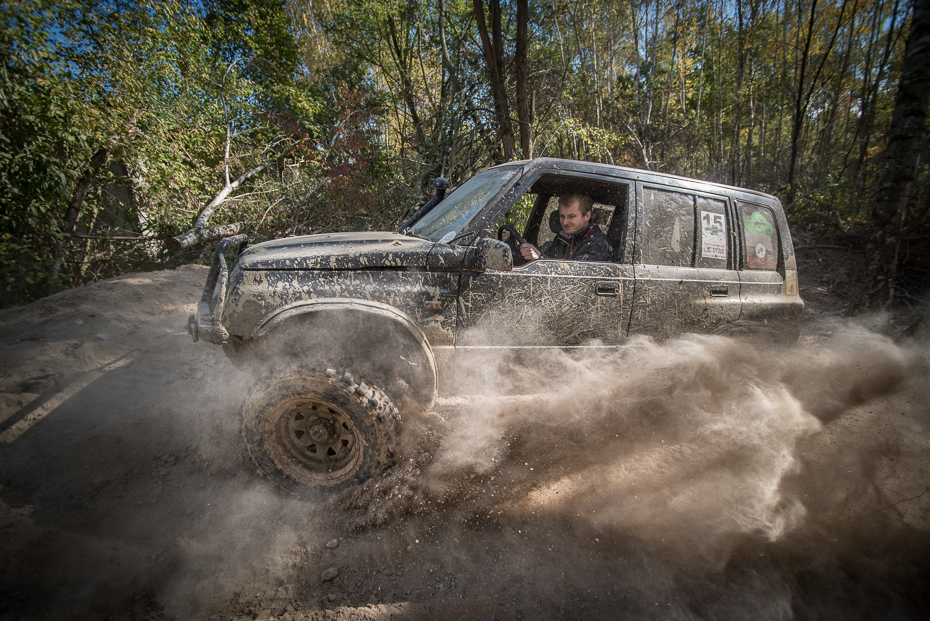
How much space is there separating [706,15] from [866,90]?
211 inches

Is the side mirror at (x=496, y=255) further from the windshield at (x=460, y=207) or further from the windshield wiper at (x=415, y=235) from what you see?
the windshield wiper at (x=415, y=235)

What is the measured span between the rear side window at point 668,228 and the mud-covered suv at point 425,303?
10 mm

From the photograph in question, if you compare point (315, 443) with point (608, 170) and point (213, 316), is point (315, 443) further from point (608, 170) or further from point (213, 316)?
point (608, 170)

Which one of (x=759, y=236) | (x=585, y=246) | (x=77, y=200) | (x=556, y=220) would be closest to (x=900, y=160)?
(x=759, y=236)

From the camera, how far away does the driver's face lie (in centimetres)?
321

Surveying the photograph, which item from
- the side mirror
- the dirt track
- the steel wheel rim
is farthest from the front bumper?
the side mirror

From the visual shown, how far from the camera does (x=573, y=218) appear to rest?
3227 mm

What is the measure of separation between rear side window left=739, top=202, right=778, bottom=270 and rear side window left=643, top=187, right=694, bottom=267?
62 centimetres

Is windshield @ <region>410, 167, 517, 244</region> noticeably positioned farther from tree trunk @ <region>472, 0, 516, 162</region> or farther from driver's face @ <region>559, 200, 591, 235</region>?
tree trunk @ <region>472, 0, 516, 162</region>

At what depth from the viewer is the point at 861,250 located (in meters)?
6.96

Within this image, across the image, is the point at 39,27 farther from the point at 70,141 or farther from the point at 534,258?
the point at 534,258

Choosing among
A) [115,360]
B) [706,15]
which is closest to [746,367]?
[115,360]

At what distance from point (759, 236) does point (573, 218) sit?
159cm

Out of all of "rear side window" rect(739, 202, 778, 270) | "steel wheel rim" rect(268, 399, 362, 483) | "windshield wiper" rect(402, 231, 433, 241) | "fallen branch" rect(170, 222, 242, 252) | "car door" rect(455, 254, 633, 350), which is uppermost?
"fallen branch" rect(170, 222, 242, 252)
